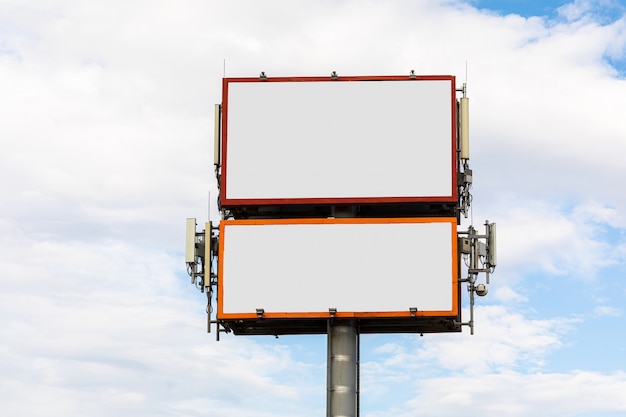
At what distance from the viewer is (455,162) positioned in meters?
65.9

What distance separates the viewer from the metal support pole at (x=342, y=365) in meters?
65.4

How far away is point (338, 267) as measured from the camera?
65375mm

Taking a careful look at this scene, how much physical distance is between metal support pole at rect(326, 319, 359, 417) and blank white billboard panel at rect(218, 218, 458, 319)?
118 cm

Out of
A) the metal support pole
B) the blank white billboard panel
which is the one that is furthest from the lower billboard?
the metal support pole

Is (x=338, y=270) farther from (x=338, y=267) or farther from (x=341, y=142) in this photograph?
(x=341, y=142)

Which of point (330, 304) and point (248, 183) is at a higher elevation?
point (248, 183)

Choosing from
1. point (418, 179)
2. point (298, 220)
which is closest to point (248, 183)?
point (298, 220)

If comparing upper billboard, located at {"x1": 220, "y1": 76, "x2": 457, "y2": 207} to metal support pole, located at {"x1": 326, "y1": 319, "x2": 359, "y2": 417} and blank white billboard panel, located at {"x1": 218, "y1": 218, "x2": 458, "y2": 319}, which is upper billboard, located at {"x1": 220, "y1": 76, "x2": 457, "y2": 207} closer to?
blank white billboard panel, located at {"x1": 218, "y1": 218, "x2": 458, "y2": 319}

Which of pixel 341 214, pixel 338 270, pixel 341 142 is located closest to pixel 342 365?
pixel 338 270

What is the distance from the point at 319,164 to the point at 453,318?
27.4ft

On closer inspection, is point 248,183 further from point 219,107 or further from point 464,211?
point 464,211

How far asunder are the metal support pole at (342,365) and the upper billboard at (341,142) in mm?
5182

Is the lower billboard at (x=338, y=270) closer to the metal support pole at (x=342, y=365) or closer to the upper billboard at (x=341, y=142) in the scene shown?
the metal support pole at (x=342, y=365)

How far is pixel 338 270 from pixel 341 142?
5354mm
